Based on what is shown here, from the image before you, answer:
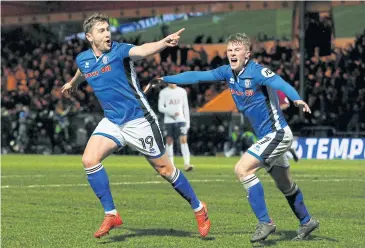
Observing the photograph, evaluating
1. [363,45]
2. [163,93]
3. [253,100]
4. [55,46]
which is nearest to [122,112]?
[253,100]

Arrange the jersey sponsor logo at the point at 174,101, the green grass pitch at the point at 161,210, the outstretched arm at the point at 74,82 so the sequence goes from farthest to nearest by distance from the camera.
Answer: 1. the jersey sponsor logo at the point at 174,101
2. the outstretched arm at the point at 74,82
3. the green grass pitch at the point at 161,210

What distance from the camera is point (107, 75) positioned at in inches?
390

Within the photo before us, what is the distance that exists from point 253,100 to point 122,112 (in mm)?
1438

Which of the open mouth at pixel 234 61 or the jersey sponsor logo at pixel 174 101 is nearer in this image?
the open mouth at pixel 234 61

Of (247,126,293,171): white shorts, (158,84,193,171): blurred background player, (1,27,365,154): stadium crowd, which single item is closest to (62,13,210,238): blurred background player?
(247,126,293,171): white shorts

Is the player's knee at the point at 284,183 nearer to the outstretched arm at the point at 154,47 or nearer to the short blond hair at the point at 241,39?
the short blond hair at the point at 241,39

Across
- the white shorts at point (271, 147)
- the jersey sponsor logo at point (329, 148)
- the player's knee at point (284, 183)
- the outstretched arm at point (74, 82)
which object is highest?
the outstretched arm at point (74, 82)

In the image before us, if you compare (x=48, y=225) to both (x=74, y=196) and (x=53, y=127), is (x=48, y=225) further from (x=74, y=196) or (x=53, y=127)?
(x=53, y=127)

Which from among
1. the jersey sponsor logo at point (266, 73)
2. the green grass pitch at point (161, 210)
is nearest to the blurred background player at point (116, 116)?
→ the green grass pitch at point (161, 210)

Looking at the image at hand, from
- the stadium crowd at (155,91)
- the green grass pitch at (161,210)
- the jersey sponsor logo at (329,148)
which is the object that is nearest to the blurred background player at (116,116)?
the green grass pitch at (161,210)

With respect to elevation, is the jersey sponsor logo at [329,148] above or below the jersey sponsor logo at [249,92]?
below

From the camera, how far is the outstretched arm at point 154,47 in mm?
9297

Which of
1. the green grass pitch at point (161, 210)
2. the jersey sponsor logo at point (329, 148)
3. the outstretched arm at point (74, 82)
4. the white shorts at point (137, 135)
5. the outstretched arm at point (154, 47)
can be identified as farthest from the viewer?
the jersey sponsor logo at point (329, 148)

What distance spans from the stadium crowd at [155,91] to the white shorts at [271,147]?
66.6 feet
